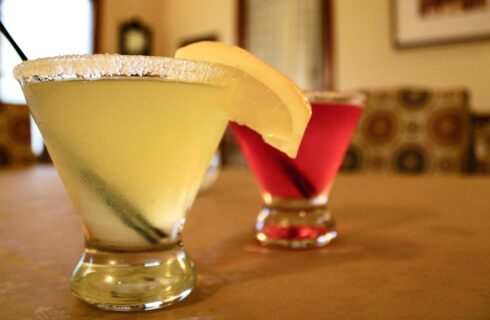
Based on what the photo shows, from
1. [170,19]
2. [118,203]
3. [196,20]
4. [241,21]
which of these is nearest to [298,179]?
[118,203]

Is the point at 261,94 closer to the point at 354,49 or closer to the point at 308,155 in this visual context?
the point at 308,155

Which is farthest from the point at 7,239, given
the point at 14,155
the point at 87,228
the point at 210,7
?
the point at 210,7

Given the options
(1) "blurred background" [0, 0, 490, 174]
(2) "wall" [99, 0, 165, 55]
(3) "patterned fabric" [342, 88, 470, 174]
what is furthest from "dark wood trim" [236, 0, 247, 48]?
(3) "patterned fabric" [342, 88, 470, 174]

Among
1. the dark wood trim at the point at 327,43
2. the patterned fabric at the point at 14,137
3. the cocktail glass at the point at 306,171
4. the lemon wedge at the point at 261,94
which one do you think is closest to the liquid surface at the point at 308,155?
the cocktail glass at the point at 306,171

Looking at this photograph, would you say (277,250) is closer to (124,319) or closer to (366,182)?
(124,319)

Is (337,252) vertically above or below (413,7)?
below

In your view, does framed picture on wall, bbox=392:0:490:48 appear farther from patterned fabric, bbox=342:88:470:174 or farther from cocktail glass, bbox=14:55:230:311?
cocktail glass, bbox=14:55:230:311
